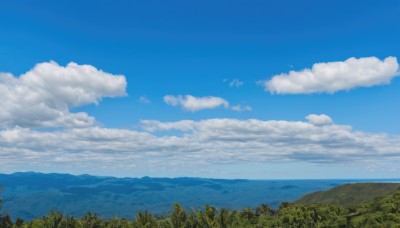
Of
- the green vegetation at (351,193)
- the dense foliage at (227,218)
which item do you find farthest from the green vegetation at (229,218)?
the green vegetation at (351,193)

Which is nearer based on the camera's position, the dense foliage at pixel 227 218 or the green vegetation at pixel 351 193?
the dense foliage at pixel 227 218

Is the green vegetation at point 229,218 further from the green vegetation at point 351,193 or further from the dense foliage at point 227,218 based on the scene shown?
the green vegetation at point 351,193

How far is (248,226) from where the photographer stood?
3600 cm

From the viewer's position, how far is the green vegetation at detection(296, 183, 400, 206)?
111250 mm

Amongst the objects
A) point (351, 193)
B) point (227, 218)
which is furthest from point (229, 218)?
point (351, 193)

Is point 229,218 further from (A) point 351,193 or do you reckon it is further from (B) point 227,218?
(A) point 351,193

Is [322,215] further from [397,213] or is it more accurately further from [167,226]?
[167,226]

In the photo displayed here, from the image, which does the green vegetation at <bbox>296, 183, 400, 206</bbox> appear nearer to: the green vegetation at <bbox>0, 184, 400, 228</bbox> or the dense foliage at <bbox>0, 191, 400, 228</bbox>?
the green vegetation at <bbox>0, 184, 400, 228</bbox>

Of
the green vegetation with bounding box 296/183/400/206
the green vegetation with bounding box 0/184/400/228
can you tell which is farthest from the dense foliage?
the green vegetation with bounding box 296/183/400/206

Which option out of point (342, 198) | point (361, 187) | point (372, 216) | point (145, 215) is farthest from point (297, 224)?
point (361, 187)

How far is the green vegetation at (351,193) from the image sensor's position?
11125cm

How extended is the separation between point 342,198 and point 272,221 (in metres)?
89.0

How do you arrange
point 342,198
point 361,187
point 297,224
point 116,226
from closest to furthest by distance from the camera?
point 297,224, point 116,226, point 342,198, point 361,187

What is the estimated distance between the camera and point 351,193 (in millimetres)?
122000
